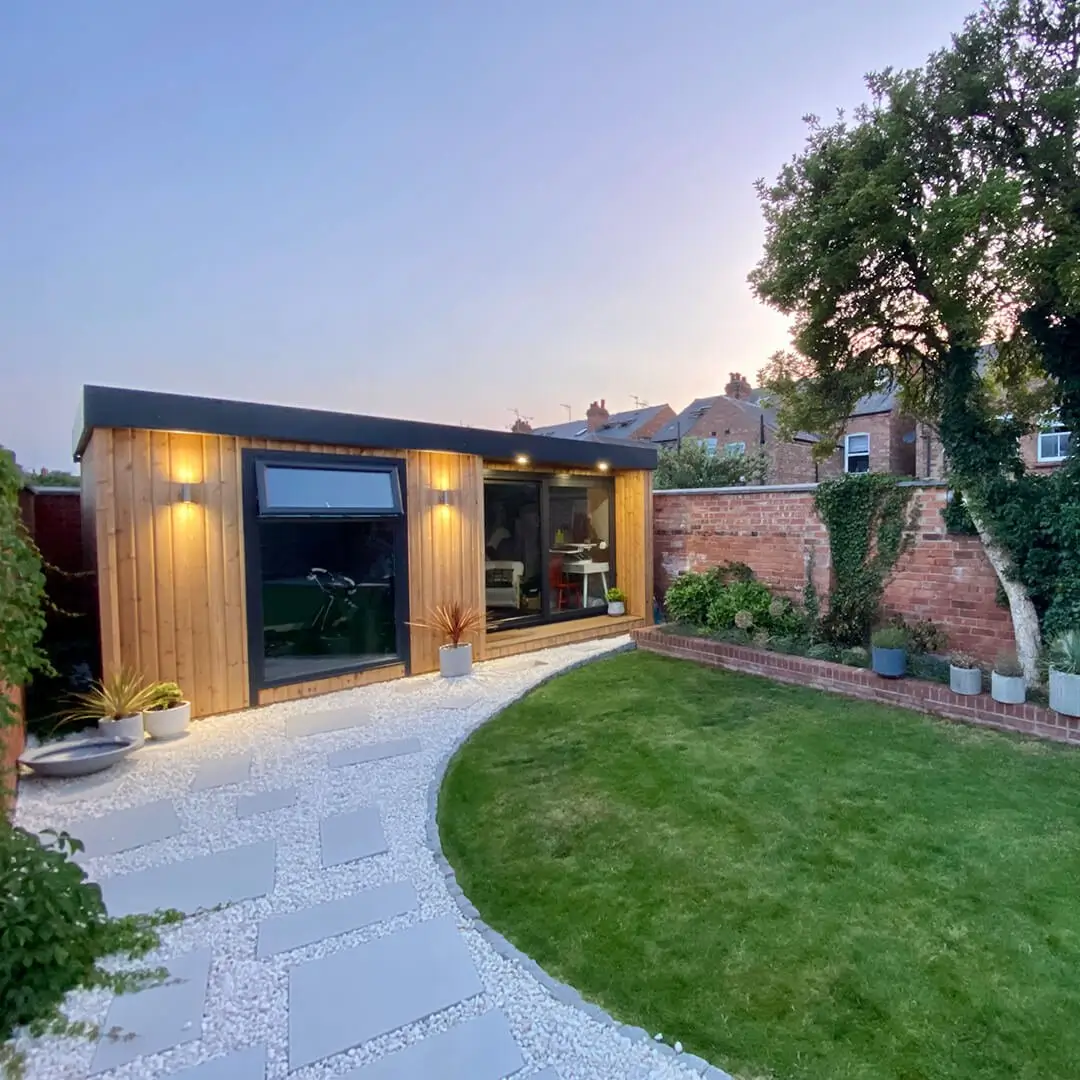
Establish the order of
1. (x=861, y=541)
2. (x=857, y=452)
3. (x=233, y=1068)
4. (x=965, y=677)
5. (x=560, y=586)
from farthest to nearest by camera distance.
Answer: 1. (x=857, y=452)
2. (x=560, y=586)
3. (x=861, y=541)
4. (x=965, y=677)
5. (x=233, y=1068)

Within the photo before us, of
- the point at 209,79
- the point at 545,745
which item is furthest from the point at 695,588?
the point at 209,79

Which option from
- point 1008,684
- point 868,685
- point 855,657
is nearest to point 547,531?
point 855,657

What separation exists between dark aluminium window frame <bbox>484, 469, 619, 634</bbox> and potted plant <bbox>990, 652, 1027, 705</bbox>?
5.60 metres

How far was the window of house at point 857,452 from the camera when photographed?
63.0 feet

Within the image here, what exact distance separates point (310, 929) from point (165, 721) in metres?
3.31

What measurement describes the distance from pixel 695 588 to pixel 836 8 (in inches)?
269

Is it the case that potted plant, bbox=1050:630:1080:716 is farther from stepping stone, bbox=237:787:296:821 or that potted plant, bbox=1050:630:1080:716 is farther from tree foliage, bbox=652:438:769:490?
tree foliage, bbox=652:438:769:490

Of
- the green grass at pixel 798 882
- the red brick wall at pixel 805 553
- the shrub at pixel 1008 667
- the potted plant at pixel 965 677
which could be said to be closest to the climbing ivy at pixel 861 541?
the red brick wall at pixel 805 553

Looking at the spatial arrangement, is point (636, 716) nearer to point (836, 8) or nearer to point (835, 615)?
point (835, 615)

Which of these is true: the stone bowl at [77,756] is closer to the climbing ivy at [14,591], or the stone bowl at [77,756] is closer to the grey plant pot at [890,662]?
the climbing ivy at [14,591]

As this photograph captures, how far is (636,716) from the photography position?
562cm

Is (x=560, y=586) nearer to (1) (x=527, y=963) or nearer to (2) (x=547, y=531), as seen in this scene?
(2) (x=547, y=531)

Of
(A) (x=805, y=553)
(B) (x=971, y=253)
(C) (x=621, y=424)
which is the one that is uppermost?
(C) (x=621, y=424)

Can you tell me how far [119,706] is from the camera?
4902 mm
